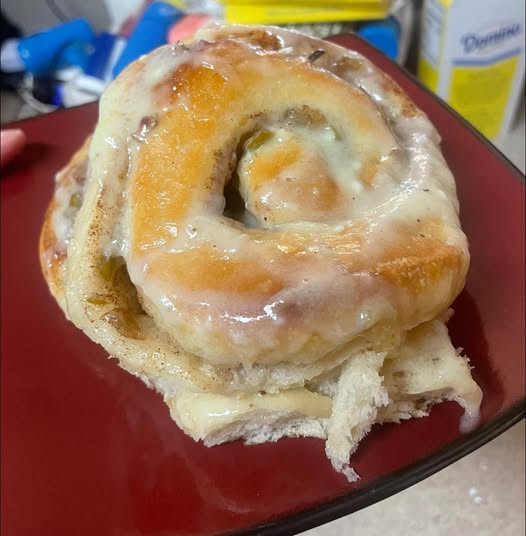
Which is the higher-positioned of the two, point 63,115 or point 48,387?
point 63,115

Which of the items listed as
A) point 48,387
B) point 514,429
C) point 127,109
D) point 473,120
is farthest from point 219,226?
point 473,120

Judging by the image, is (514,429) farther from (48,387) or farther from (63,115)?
(63,115)

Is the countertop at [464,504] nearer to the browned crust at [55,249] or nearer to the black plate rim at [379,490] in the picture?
the black plate rim at [379,490]

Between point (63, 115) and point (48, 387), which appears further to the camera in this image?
point (63, 115)

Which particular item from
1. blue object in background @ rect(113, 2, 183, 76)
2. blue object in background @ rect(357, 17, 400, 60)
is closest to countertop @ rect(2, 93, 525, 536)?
blue object in background @ rect(357, 17, 400, 60)

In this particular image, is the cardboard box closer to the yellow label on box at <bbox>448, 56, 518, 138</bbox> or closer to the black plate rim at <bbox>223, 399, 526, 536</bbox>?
the yellow label on box at <bbox>448, 56, 518, 138</bbox>

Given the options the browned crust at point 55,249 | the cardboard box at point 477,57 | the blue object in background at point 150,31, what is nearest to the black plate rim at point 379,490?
the browned crust at point 55,249

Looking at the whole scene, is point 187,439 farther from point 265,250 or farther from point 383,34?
point 383,34
